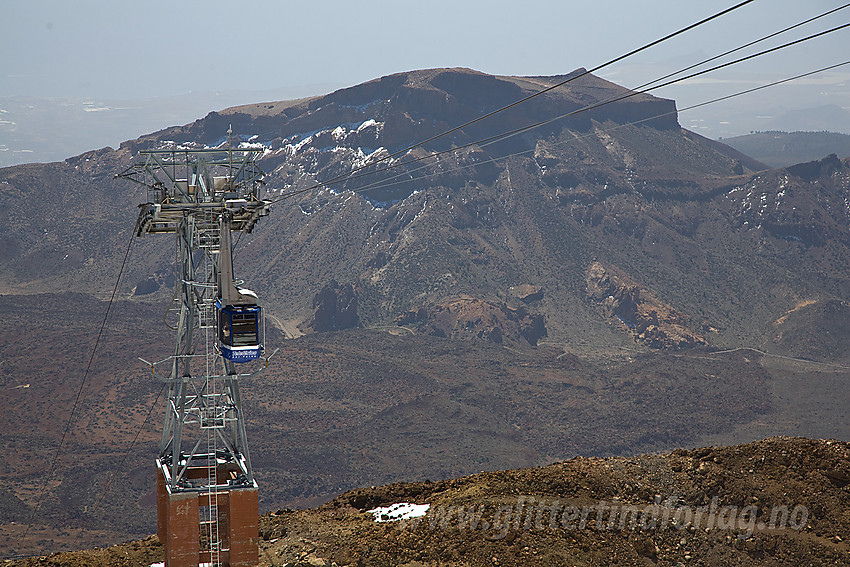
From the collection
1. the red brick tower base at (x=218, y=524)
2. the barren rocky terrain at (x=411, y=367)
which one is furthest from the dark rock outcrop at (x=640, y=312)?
the red brick tower base at (x=218, y=524)

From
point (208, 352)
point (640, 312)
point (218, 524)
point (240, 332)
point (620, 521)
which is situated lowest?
point (640, 312)

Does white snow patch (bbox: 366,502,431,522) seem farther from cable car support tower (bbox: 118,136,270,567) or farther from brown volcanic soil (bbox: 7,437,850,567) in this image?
cable car support tower (bbox: 118,136,270,567)

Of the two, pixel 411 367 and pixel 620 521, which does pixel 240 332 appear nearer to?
pixel 620 521

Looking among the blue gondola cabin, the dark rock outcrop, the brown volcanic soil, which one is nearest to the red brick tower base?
the brown volcanic soil

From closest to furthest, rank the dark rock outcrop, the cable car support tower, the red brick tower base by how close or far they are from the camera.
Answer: the red brick tower base < the cable car support tower < the dark rock outcrop

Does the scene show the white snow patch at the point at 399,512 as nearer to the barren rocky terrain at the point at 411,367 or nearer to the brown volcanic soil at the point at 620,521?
the brown volcanic soil at the point at 620,521

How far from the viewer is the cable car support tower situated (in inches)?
1314

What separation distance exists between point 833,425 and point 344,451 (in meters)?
66.3

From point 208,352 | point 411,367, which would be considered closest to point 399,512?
point 208,352

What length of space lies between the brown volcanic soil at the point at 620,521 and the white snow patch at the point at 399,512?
369mm

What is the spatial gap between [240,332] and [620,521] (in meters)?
14.1

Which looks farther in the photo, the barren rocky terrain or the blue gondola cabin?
the barren rocky terrain

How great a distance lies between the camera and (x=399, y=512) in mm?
34625

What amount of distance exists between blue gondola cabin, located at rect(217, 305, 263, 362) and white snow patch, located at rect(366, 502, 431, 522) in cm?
720
